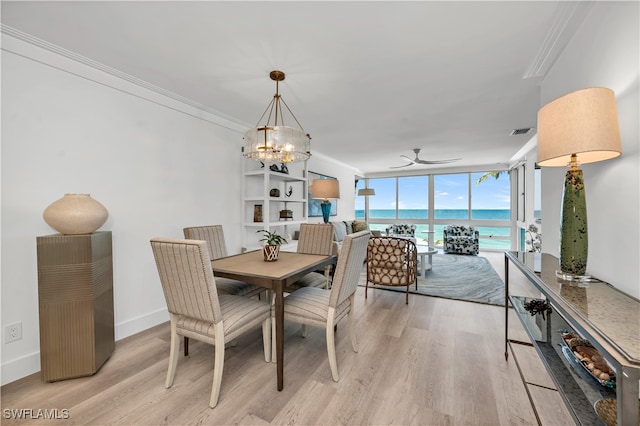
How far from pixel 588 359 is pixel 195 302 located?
2.06 metres

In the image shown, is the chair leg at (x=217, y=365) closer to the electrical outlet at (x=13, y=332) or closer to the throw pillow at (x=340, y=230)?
the electrical outlet at (x=13, y=332)

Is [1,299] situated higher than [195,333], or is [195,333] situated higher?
[1,299]

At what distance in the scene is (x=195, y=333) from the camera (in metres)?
1.74

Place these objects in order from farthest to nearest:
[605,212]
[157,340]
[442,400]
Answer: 1. [157,340]
2. [442,400]
3. [605,212]

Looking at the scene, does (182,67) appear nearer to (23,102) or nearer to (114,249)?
(23,102)

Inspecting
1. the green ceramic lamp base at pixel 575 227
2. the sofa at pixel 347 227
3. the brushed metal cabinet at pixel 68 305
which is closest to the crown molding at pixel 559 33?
the green ceramic lamp base at pixel 575 227

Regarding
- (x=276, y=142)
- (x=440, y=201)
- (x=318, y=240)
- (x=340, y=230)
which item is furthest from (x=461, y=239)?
(x=276, y=142)

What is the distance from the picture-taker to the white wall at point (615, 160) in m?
1.21

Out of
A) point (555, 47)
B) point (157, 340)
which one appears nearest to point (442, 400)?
point (157, 340)

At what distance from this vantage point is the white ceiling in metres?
1.65

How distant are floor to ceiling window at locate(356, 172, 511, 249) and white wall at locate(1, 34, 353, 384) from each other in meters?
6.20

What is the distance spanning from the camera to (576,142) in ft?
3.83

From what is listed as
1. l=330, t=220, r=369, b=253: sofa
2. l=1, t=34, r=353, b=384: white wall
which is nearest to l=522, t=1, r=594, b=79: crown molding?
l=1, t=34, r=353, b=384: white wall

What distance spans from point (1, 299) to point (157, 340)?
1110 millimetres
